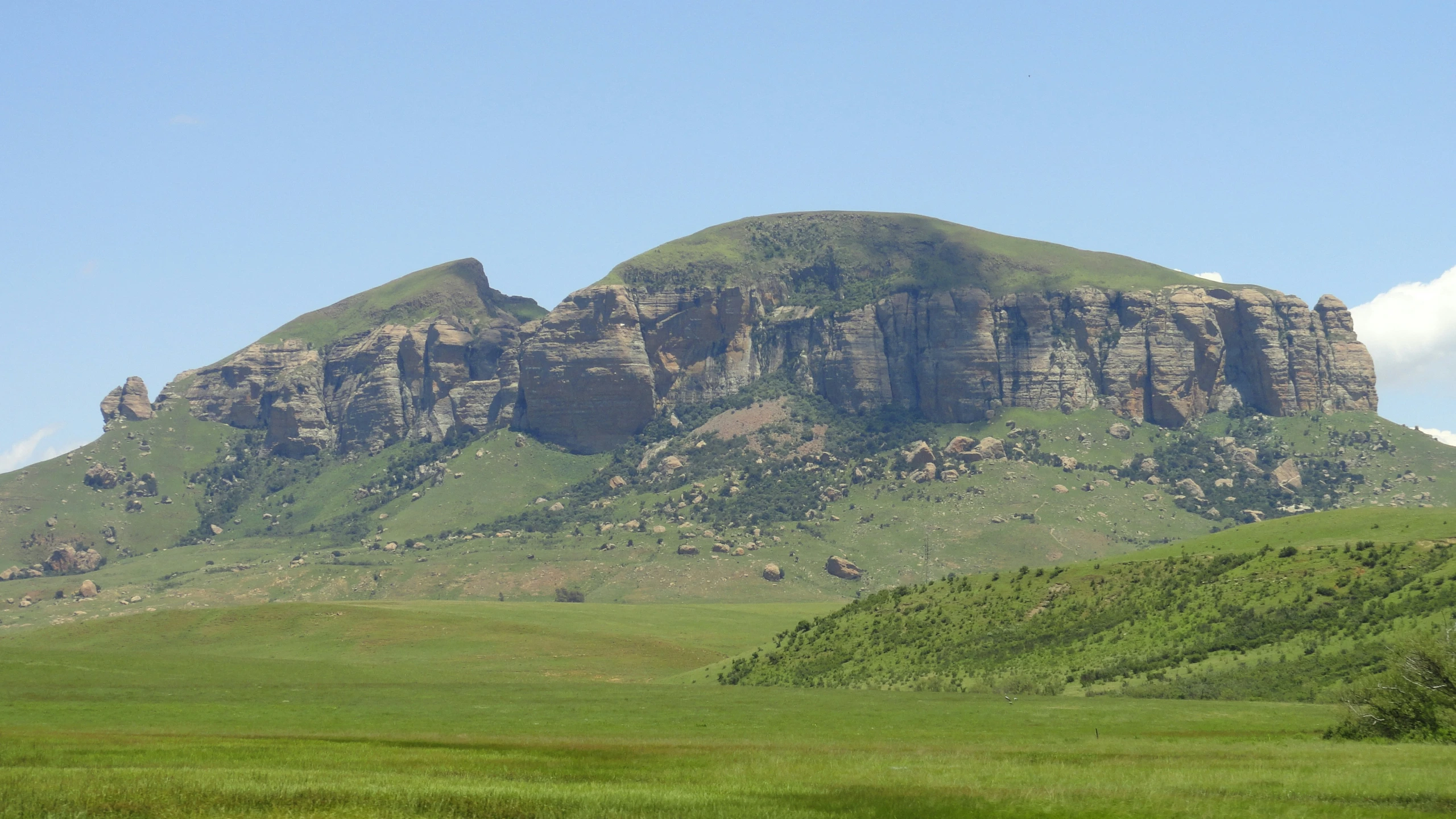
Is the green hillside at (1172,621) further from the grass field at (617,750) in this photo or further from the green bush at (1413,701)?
the green bush at (1413,701)

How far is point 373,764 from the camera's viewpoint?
55.8 m

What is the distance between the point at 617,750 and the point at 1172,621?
188ft

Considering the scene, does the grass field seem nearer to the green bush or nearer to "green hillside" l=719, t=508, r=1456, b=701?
the green bush

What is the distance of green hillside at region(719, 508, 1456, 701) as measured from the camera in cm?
9144

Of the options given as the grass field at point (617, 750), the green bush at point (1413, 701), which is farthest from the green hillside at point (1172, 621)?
the green bush at point (1413, 701)

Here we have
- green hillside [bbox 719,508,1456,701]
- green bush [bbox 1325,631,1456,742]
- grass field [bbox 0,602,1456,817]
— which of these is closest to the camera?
grass field [bbox 0,602,1456,817]

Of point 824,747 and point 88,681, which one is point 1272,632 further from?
point 88,681

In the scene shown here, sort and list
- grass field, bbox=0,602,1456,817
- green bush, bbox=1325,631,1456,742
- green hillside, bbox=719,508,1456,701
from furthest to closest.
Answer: green hillside, bbox=719,508,1456,701 → green bush, bbox=1325,631,1456,742 → grass field, bbox=0,602,1456,817

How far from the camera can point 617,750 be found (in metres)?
63.9

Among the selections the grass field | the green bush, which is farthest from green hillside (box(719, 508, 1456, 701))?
the green bush

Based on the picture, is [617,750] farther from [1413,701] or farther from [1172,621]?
[1172,621]

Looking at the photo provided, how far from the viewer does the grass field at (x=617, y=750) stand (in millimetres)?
40781

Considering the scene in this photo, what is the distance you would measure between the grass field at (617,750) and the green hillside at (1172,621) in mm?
7521

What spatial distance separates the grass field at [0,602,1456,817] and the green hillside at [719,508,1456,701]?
7521 mm
